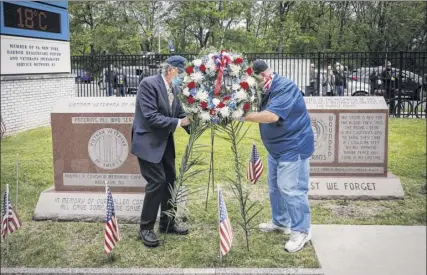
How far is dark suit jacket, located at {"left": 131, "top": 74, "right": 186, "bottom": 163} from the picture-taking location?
4.34 meters

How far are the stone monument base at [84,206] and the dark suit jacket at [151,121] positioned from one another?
43.3 inches

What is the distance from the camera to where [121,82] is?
1542 cm

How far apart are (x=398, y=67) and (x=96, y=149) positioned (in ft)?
40.4

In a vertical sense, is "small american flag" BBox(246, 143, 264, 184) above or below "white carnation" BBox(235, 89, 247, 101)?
below

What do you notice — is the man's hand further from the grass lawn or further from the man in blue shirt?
the grass lawn

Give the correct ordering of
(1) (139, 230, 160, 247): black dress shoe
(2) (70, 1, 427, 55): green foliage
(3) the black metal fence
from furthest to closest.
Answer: (2) (70, 1, 427, 55): green foliage < (3) the black metal fence < (1) (139, 230, 160, 247): black dress shoe

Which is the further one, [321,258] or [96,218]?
[96,218]

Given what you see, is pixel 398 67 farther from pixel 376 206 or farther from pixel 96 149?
pixel 96 149

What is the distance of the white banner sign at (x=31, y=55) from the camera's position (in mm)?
Answer: 5302

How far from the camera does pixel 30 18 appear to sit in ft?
19.4

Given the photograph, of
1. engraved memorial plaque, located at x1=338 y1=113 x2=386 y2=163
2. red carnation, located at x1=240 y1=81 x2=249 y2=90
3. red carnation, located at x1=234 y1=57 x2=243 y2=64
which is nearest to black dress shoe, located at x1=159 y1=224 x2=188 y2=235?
red carnation, located at x1=240 y1=81 x2=249 y2=90

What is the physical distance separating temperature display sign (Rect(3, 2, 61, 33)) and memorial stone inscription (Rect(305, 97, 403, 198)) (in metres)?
3.54

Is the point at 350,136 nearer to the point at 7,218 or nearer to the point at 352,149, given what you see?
the point at 352,149

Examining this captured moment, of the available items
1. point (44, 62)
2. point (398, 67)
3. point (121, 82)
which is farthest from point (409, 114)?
point (44, 62)
